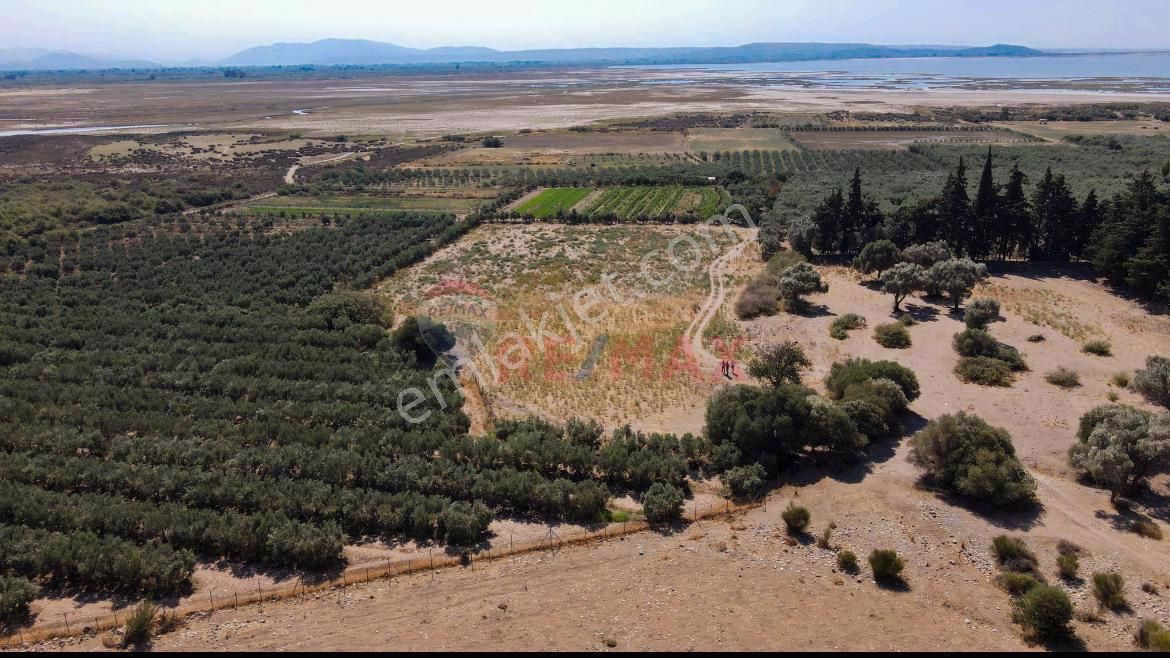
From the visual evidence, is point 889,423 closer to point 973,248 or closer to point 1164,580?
point 1164,580

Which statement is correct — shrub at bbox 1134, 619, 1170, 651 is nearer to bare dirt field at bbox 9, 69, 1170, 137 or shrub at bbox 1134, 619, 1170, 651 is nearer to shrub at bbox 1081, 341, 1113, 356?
shrub at bbox 1081, 341, 1113, 356

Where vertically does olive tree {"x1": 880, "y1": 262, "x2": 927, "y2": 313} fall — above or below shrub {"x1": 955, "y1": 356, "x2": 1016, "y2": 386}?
above

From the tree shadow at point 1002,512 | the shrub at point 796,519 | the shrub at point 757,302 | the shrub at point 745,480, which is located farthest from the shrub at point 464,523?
the shrub at point 757,302

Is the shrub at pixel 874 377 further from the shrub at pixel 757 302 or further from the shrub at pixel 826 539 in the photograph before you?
the shrub at pixel 757 302

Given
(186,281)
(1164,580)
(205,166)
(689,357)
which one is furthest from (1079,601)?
(205,166)

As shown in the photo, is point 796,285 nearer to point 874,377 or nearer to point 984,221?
point 874,377

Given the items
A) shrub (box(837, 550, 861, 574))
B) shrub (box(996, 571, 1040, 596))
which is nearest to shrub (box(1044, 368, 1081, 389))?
shrub (box(996, 571, 1040, 596))

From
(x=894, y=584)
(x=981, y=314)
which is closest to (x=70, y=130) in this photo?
(x=981, y=314)
